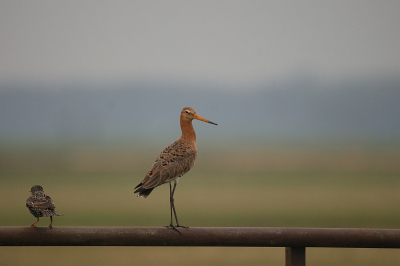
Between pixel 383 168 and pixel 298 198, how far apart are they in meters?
40.8

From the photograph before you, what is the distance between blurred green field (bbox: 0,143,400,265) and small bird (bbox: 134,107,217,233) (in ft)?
44.7

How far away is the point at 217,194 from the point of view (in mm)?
60125

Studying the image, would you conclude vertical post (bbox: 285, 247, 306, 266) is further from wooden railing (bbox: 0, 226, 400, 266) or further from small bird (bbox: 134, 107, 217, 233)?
small bird (bbox: 134, 107, 217, 233)

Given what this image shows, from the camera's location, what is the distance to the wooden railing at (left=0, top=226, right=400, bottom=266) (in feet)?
15.7

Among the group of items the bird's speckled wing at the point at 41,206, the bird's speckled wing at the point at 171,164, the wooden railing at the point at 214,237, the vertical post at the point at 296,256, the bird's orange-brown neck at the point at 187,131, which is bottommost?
the vertical post at the point at 296,256

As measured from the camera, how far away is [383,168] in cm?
9425

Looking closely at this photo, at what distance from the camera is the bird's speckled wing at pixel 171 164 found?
21.5 feet

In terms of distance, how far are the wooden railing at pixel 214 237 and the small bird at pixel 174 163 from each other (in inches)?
57.2

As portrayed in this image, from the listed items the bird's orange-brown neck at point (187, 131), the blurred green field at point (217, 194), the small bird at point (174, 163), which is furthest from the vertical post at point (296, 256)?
the blurred green field at point (217, 194)

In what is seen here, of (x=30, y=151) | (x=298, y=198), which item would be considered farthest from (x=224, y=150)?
(x=298, y=198)

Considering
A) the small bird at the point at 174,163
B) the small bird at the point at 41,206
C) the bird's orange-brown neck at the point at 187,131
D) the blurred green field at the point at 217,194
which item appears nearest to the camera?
the small bird at the point at 41,206

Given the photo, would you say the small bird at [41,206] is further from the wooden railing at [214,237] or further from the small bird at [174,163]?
the wooden railing at [214,237]

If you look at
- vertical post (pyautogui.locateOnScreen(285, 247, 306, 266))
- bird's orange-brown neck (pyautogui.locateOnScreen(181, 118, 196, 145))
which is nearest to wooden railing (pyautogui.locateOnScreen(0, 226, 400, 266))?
vertical post (pyautogui.locateOnScreen(285, 247, 306, 266))

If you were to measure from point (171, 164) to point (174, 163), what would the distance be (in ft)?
0.12
